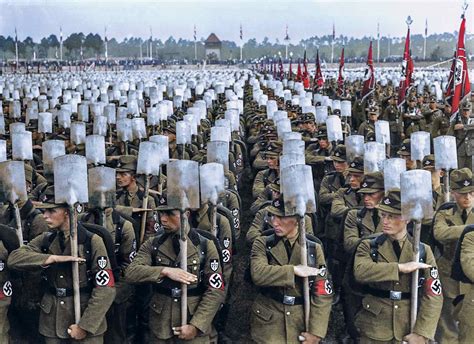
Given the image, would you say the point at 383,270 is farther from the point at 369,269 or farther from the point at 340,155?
the point at 340,155

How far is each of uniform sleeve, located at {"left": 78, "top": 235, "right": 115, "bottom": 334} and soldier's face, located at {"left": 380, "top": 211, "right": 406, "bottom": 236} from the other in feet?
7.26

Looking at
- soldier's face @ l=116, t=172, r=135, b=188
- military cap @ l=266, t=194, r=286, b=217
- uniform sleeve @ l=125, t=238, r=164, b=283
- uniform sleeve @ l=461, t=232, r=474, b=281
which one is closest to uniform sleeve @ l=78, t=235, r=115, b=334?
uniform sleeve @ l=125, t=238, r=164, b=283

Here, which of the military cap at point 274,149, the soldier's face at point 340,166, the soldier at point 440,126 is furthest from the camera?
the soldier at point 440,126

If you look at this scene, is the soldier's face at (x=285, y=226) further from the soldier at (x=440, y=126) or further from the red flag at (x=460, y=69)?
the soldier at (x=440, y=126)

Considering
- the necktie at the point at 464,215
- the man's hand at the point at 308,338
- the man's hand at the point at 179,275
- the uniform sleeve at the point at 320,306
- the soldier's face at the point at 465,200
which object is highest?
the soldier's face at the point at 465,200

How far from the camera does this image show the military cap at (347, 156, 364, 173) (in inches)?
317

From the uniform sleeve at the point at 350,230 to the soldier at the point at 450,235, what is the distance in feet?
2.41

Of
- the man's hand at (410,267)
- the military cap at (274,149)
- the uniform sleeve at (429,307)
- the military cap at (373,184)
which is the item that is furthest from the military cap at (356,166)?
the man's hand at (410,267)

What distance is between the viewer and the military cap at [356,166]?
8.05 metres

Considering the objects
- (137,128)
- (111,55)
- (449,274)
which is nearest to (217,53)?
(111,55)

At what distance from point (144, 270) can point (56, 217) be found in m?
0.82

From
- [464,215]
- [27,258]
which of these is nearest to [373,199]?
[464,215]

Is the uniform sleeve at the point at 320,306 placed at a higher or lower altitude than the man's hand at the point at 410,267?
lower

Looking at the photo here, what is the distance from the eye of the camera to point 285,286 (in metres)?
5.07
